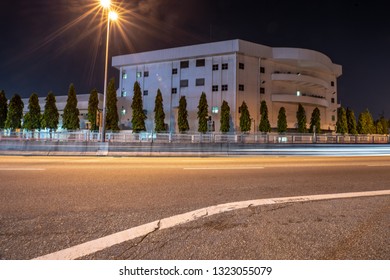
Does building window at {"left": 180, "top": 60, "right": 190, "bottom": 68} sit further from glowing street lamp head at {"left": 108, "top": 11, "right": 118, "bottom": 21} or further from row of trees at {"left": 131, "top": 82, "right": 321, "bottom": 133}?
glowing street lamp head at {"left": 108, "top": 11, "right": 118, "bottom": 21}

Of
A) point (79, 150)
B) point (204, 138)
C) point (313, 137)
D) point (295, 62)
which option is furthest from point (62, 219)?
point (295, 62)

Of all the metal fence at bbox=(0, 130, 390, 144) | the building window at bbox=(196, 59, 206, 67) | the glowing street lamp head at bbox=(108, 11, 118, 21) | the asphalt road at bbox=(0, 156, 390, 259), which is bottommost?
the asphalt road at bbox=(0, 156, 390, 259)

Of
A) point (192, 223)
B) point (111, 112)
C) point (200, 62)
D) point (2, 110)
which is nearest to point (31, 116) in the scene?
point (2, 110)

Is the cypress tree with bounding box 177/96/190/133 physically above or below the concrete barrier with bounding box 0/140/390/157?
above

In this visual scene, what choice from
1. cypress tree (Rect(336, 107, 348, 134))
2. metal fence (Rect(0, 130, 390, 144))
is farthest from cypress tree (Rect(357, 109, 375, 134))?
metal fence (Rect(0, 130, 390, 144))

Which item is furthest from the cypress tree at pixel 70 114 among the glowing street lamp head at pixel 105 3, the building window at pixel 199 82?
the glowing street lamp head at pixel 105 3

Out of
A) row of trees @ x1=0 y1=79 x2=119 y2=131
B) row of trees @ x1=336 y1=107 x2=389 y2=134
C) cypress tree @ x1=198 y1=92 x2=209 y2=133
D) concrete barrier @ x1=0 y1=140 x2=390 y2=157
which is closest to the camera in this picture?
concrete barrier @ x1=0 y1=140 x2=390 y2=157

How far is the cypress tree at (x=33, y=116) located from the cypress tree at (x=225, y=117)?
30792 mm

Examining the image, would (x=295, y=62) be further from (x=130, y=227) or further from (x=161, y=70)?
(x=130, y=227)

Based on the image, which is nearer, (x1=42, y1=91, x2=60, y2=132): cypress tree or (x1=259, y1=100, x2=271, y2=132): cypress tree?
(x1=42, y1=91, x2=60, y2=132): cypress tree

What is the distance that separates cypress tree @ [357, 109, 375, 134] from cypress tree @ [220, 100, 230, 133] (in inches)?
1130

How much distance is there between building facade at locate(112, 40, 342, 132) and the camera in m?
40.5

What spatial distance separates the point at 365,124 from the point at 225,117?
3062 centimetres
